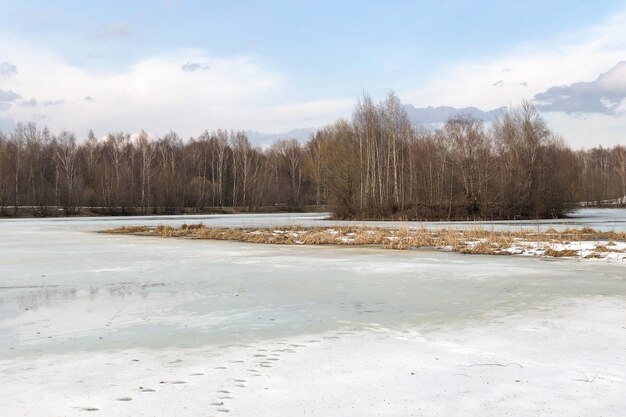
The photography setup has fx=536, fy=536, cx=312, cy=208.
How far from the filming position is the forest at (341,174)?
38.9 m

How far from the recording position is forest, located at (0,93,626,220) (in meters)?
38.9

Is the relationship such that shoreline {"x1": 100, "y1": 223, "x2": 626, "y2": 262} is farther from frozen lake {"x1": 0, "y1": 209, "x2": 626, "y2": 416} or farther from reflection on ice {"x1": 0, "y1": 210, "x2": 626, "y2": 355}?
frozen lake {"x1": 0, "y1": 209, "x2": 626, "y2": 416}

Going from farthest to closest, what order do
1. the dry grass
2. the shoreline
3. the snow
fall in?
the dry grass → the shoreline → the snow

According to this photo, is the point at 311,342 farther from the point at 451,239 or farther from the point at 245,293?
the point at 451,239

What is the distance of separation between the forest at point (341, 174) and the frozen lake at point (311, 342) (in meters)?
29.0

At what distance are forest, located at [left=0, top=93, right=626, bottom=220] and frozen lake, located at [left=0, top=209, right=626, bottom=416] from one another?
2900 cm

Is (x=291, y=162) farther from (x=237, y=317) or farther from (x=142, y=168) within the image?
(x=237, y=317)

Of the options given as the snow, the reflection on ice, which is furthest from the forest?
the snow

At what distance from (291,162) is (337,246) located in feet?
194

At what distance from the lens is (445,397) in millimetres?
3480

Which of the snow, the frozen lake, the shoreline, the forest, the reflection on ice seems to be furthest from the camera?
the forest

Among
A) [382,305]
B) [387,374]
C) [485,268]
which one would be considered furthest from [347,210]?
[387,374]

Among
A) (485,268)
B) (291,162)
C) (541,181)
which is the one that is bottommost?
(485,268)

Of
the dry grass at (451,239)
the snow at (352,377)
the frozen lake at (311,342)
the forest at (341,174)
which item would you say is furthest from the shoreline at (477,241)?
the forest at (341,174)
